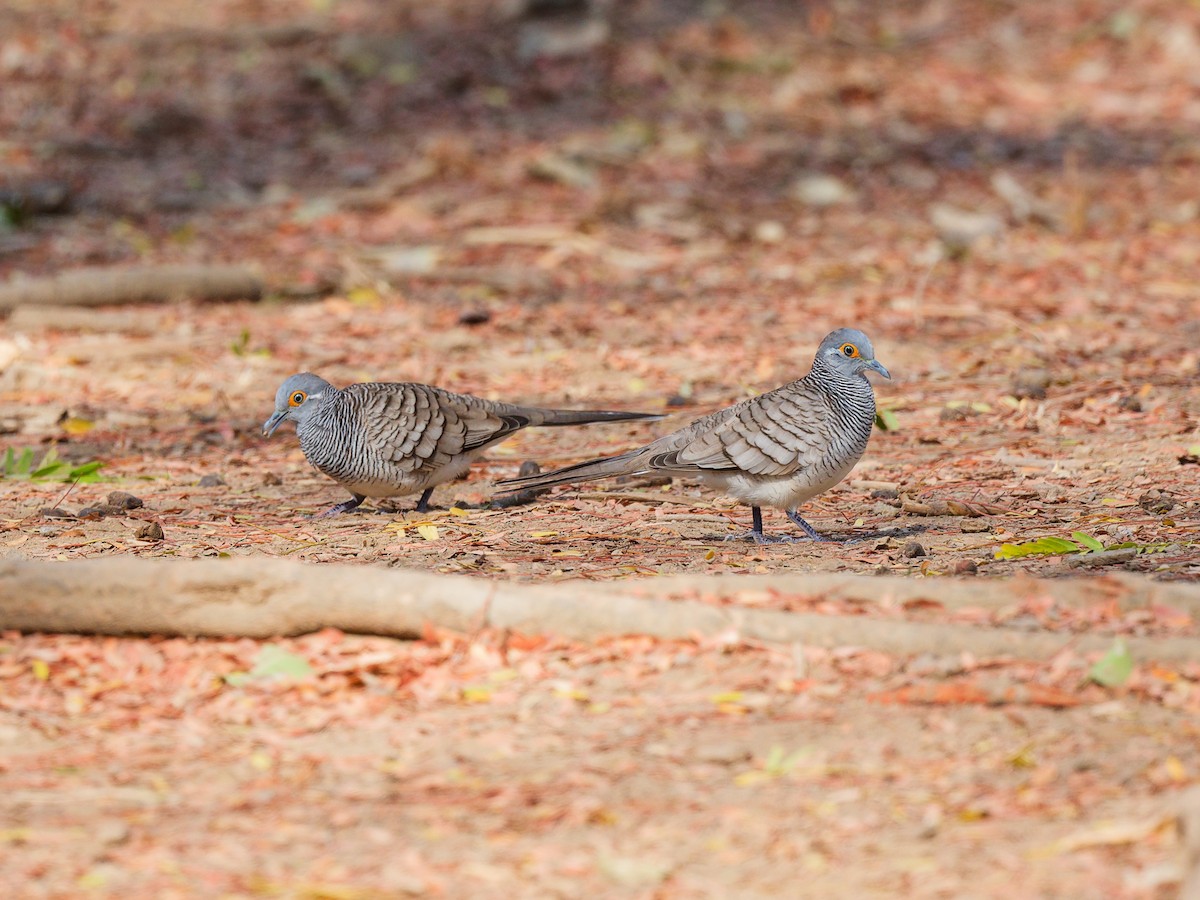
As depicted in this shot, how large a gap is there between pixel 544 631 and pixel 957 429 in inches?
155

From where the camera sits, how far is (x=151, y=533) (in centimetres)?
581

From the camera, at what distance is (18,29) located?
1577cm

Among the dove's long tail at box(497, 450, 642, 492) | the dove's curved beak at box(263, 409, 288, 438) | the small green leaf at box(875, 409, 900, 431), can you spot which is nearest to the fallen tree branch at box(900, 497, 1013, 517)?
the dove's long tail at box(497, 450, 642, 492)

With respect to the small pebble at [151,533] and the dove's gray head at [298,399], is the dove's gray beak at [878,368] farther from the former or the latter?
the small pebble at [151,533]

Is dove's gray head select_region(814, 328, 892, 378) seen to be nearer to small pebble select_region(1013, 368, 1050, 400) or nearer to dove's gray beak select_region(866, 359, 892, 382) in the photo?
dove's gray beak select_region(866, 359, 892, 382)

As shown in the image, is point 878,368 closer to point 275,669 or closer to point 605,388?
point 605,388

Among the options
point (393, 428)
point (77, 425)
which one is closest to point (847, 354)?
point (393, 428)

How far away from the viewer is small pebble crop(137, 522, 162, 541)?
581 cm

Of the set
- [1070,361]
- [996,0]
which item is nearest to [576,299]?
[1070,361]

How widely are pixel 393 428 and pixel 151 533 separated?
123cm

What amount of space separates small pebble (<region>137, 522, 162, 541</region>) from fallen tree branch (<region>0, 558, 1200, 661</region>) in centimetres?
119

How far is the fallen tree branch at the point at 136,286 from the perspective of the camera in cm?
1022

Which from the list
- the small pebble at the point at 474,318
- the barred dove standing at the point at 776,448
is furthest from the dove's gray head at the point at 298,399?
the small pebble at the point at 474,318

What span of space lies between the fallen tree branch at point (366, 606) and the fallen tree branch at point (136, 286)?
242 inches
